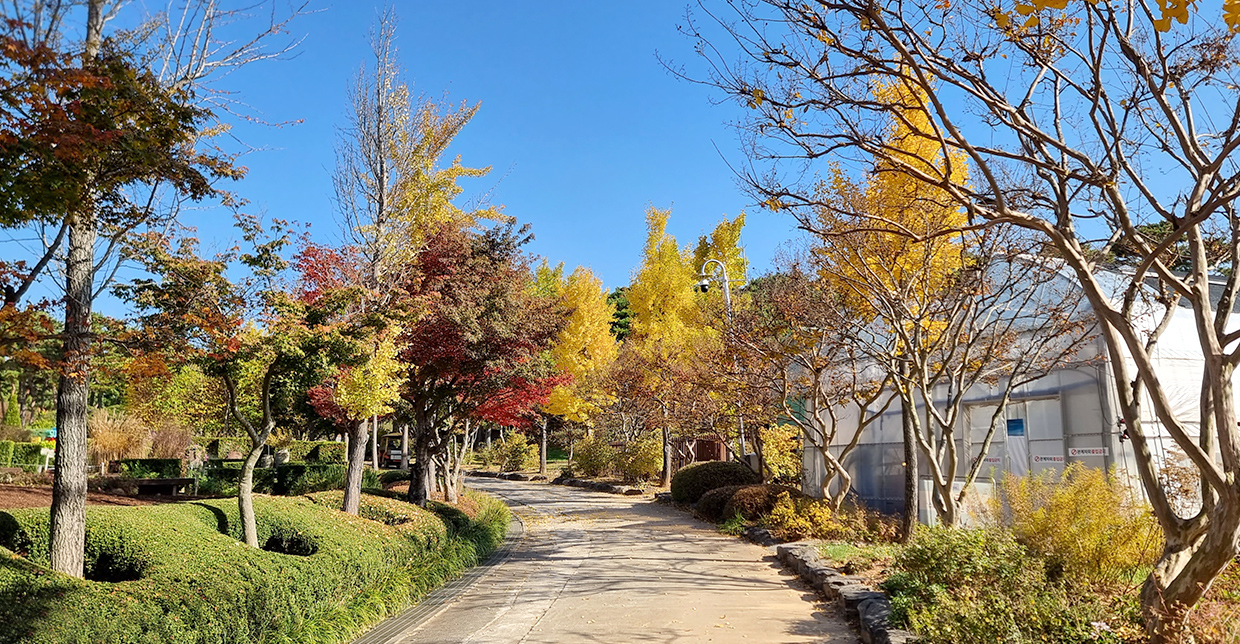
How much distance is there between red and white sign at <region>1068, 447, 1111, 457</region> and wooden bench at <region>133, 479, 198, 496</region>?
15953mm

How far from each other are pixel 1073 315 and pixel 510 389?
380 inches

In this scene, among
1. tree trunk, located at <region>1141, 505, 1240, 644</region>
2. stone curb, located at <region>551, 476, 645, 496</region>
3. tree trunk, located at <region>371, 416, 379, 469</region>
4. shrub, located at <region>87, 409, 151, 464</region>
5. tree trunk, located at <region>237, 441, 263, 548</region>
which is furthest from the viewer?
stone curb, located at <region>551, 476, 645, 496</region>

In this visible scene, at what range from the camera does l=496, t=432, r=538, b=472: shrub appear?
31.3 m

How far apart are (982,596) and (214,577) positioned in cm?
598

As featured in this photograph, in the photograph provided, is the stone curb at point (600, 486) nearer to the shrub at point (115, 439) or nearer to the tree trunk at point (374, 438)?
the tree trunk at point (374, 438)

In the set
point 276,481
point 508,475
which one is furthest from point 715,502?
point 508,475

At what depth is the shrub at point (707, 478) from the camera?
18.0 metres

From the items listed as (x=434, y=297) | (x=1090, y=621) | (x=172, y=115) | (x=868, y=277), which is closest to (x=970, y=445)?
(x=868, y=277)

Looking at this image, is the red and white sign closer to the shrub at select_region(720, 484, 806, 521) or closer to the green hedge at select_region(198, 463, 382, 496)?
the shrub at select_region(720, 484, 806, 521)

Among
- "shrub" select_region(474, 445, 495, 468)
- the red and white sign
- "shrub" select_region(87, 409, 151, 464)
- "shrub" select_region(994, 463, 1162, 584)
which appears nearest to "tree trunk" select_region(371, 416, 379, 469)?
"shrub" select_region(87, 409, 151, 464)

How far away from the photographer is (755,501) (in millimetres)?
13859

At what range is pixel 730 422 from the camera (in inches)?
687

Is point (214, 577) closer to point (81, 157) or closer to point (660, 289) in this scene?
point (81, 157)

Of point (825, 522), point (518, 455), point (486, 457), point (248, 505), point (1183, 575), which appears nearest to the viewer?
point (1183, 575)
